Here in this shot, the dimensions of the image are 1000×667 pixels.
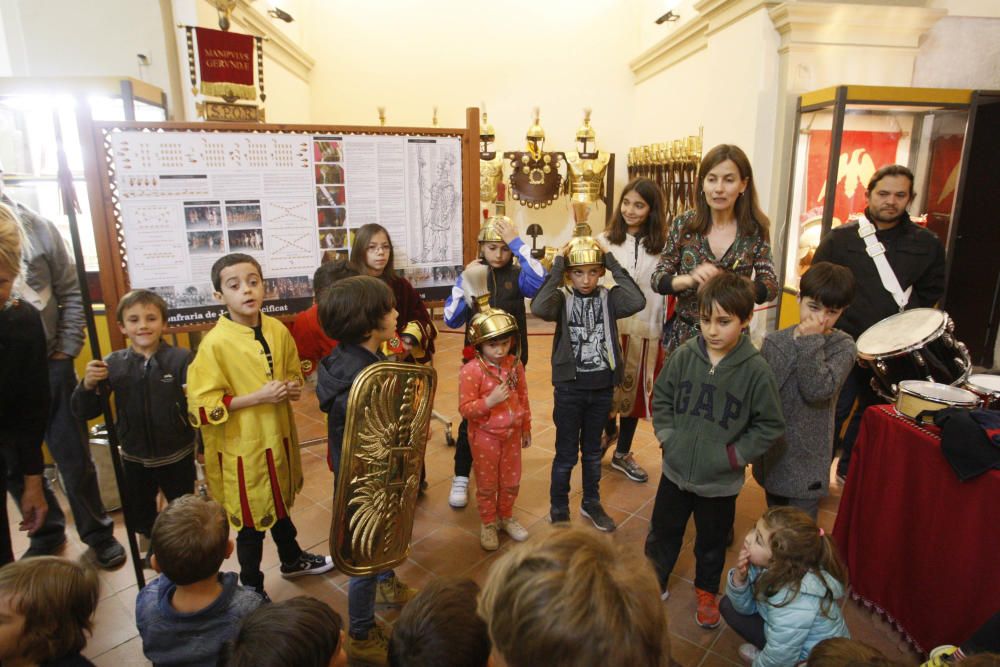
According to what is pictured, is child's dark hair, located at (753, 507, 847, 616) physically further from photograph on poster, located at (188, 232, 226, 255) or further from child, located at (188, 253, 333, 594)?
photograph on poster, located at (188, 232, 226, 255)

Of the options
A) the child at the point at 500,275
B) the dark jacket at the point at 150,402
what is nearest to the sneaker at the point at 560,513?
the child at the point at 500,275

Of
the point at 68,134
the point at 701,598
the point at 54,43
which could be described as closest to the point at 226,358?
the point at 701,598

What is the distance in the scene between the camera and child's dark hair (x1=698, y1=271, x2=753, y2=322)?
213 centimetres

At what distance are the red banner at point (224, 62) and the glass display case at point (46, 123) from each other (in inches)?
39.3

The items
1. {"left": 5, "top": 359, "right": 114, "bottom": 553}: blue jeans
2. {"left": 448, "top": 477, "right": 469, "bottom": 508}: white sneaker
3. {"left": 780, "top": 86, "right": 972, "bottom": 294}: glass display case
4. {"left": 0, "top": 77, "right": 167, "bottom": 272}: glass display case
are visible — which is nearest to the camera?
{"left": 5, "top": 359, "right": 114, "bottom": 553}: blue jeans

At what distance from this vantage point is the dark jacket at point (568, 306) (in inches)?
111

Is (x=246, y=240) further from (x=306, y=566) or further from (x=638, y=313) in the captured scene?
(x=638, y=313)

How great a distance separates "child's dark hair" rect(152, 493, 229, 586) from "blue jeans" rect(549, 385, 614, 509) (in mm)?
1682

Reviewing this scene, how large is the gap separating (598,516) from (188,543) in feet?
6.92

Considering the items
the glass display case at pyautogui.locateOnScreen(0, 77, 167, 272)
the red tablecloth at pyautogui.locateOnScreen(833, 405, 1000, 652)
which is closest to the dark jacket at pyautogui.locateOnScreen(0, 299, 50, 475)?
the glass display case at pyautogui.locateOnScreen(0, 77, 167, 272)

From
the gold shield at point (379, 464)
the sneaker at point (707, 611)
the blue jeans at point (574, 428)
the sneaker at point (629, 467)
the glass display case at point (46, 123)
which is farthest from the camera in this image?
the glass display case at point (46, 123)

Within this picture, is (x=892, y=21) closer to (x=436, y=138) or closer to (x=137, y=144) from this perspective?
(x=436, y=138)

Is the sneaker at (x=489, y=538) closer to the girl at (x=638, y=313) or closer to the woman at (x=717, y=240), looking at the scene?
the girl at (x=638, y=313)

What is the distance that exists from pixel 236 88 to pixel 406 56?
5.61 m
